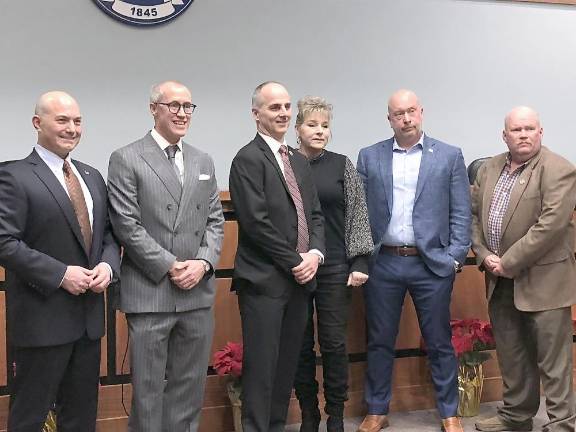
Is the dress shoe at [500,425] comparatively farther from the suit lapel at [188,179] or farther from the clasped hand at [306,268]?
the suit lapel at [188,179]

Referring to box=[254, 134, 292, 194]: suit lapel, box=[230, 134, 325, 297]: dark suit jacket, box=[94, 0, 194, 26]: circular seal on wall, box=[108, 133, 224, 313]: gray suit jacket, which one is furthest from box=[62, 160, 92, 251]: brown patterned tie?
box=[94, 0, 194, 26]: circular seal on wall

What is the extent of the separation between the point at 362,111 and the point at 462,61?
0.73m

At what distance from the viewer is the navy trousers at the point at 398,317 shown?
3117 millimetres

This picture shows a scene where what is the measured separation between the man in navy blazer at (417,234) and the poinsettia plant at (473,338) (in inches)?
10.8

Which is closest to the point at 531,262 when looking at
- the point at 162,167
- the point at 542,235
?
the point at 542,235

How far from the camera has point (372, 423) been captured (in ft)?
10.7

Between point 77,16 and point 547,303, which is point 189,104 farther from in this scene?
point 547,303

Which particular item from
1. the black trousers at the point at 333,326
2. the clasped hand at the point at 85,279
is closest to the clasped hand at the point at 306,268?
the black trousers at the point at 333,326

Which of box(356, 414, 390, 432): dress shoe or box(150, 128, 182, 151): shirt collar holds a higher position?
box(150, 128, 182, 151): shirt collar

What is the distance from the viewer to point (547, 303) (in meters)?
3.02

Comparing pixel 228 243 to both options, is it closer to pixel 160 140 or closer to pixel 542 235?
pixel 160 140

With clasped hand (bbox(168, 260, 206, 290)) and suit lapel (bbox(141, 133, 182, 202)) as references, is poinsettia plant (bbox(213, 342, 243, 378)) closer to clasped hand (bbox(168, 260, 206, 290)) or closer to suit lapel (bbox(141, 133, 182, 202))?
clasped hand (bbox(168, 260, 206, 290))

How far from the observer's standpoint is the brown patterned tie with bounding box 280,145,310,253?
8.83ft

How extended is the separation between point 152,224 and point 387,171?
118cm
